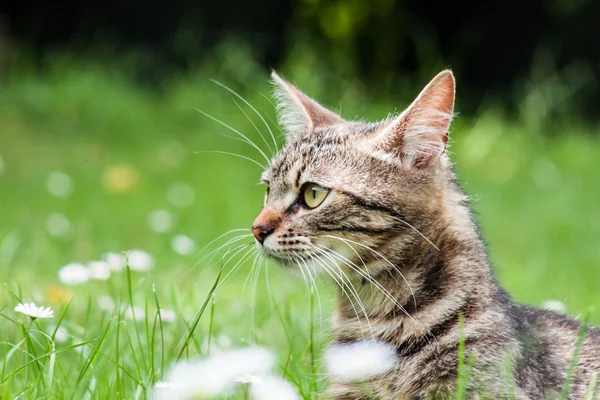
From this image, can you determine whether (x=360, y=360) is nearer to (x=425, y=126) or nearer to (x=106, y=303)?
(x=425, y=126)

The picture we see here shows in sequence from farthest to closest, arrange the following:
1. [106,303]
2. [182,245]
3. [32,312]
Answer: [182,245]
[106,303]
[32,312]

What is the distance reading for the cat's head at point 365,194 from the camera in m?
2.20

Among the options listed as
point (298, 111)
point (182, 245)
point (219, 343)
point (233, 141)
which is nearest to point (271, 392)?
point (219, 343)

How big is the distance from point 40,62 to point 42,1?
690 mm

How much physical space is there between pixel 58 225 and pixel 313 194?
273cm

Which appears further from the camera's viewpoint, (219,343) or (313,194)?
(219,343)

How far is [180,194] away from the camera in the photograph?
5.75 m

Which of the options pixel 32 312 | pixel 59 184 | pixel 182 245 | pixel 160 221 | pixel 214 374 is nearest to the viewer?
pixel 214 374

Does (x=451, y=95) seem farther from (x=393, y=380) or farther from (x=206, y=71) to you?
(x=206, y=71)

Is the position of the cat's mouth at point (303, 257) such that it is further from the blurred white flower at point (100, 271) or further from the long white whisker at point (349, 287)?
the blurred white flower at point (100, 271)

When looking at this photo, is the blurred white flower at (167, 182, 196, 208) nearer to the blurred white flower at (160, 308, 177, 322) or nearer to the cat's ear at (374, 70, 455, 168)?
the blurred white flower at (160, 308, 177, 322)

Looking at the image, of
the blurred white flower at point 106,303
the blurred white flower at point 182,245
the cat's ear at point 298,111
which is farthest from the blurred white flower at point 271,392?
the blurred white flower at point 182,245

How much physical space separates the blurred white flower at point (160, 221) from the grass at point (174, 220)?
0.05 meters

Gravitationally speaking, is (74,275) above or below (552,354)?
above
